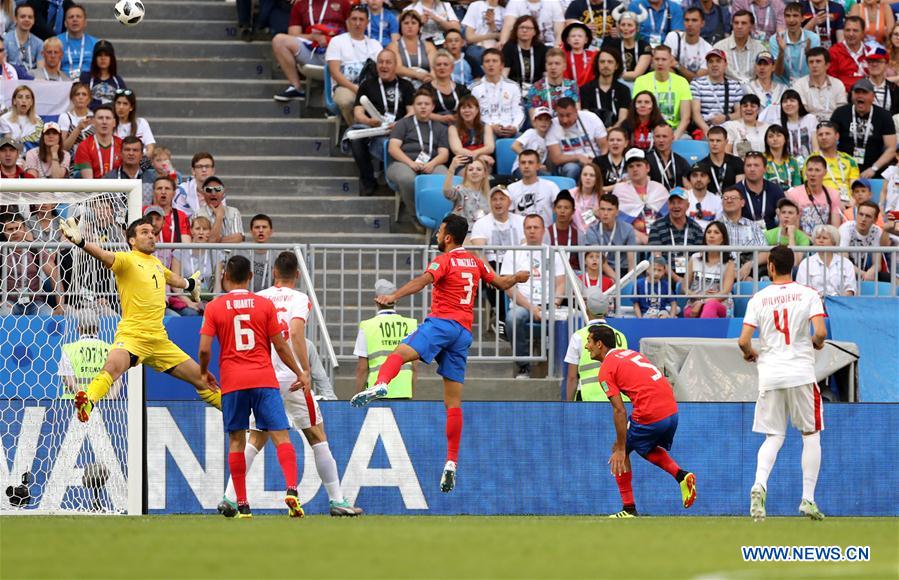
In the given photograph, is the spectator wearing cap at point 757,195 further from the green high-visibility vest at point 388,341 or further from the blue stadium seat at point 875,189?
the green high-visibility vest at point 388,341

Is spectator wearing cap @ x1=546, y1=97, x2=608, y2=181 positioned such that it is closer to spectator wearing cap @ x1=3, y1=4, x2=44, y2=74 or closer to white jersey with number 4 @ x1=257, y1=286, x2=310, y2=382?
white jersey with number 4 @ x1=257, y1=286, x2=310, y2=382

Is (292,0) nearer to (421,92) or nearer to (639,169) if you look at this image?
(421,92)

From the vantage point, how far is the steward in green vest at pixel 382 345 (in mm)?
15594

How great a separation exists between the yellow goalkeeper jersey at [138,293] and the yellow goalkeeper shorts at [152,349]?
4 cm

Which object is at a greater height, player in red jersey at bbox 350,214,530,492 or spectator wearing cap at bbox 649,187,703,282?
spectator wearing cap at bbox 649,187,703,282

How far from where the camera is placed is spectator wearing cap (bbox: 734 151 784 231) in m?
19.2

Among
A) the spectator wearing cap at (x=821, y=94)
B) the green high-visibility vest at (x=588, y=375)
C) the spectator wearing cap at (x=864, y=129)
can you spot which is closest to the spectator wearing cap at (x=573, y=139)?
the spectator wearing cap at (x=864, y=129)

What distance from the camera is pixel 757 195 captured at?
19344 millimetres

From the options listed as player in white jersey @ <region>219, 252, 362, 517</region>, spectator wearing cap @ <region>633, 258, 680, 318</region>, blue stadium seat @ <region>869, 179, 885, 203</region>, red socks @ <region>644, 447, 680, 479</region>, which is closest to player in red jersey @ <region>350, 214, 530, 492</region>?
player in white jersey @ <region>219, 252, 362, 517</region>

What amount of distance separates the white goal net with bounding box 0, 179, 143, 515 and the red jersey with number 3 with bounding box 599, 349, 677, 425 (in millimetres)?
3998

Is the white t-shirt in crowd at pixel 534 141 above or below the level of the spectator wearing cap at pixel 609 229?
above

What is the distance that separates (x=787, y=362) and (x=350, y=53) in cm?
956

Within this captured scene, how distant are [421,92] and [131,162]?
3.55m

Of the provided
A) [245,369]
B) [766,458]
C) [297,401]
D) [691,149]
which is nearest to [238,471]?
[245,369]
